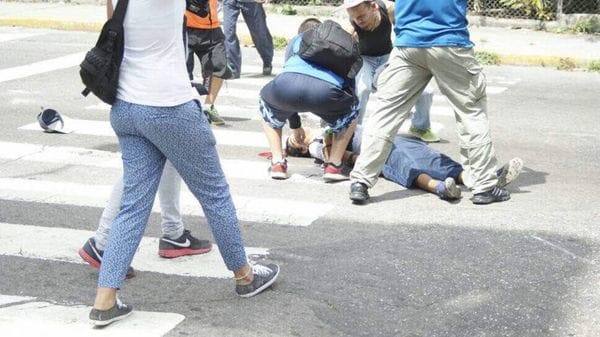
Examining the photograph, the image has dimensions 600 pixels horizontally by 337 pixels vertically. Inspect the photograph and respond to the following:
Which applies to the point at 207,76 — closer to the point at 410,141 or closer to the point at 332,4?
the point at 410,141

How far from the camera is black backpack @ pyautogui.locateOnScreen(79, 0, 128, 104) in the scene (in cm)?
492

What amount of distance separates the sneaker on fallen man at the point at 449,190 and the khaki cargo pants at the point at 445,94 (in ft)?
0.41

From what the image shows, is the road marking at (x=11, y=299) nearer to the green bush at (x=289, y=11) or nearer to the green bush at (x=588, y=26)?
the green bush at (x=588, y=26)

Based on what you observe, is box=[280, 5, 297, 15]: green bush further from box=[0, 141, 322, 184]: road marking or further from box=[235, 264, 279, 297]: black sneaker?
box=[235, 264, 279, 297]: black sneaker

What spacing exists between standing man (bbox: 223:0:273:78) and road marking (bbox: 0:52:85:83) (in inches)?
83.8

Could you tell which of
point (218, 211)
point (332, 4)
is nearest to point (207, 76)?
point (218, 211)

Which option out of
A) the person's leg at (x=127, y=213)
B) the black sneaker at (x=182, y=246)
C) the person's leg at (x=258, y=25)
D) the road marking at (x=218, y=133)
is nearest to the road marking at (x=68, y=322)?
the person's leg at (x=127, y=213)

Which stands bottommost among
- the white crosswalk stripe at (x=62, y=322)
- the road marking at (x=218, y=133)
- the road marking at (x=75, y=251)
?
the road marking at (x=218, y=133)

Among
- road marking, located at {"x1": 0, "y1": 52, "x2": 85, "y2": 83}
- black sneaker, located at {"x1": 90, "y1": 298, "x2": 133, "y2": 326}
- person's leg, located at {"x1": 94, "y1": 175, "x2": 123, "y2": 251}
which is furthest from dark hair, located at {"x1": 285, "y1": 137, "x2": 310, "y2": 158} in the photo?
road marking, located at {"x1": 0, "y1": 52, "x2": 85, "y2": 83}

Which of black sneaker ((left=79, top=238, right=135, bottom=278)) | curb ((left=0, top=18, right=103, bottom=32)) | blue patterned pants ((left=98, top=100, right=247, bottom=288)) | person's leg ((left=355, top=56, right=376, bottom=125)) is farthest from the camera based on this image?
curb ((left=0, top=18, right=103, bottom=32))

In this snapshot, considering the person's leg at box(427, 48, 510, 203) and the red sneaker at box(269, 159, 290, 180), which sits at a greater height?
the person's leg at box(427, 48, 510, 203)

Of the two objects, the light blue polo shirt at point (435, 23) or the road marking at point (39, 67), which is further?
the road marking at point (39, 67)

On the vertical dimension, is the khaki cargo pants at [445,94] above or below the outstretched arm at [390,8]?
→ below

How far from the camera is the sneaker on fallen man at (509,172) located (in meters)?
7.43
